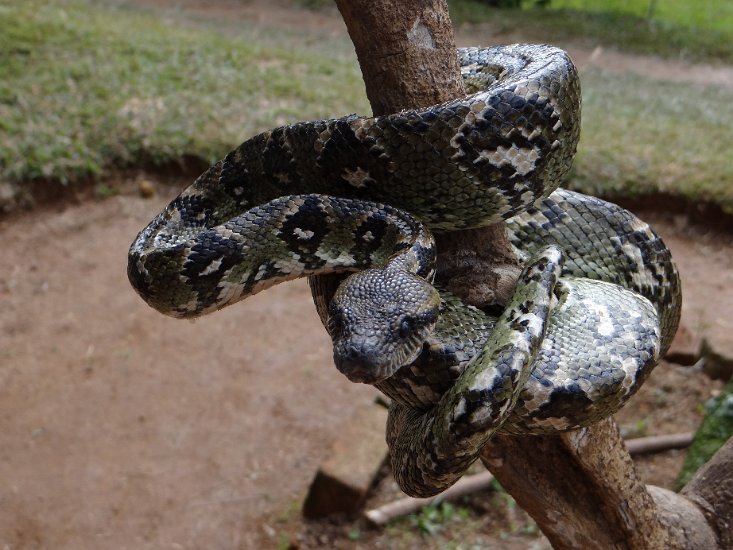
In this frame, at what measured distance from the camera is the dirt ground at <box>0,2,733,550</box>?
493 centimetres

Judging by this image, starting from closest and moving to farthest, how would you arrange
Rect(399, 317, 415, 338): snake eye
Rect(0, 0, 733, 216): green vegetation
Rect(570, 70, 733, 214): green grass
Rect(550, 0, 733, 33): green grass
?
Rect(399, 317, 415, 338): snake eye, Rect(570, 70, 733, 214): green grass, Rect(0, 0, 733, 216): green vegetation, Rect(550, 0, 733, 33): green grass

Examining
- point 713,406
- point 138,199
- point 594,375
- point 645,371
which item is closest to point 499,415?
point 594,375

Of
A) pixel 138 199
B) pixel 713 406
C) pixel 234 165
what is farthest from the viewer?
pixel 138 199

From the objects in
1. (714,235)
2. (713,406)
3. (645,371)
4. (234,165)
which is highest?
(234,165)

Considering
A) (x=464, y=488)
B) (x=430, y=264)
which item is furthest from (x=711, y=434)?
(x=430, y=264)

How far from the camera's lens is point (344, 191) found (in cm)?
→ 270

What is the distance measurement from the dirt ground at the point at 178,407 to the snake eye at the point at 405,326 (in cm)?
283

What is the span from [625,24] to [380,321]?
13.2 meters

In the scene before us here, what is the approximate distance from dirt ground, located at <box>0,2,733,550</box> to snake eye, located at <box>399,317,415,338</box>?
2.83 meters

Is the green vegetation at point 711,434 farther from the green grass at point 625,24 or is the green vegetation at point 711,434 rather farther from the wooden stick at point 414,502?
the green grass at point 625,24

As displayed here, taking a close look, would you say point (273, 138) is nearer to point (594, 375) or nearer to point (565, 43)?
point (594, 375)

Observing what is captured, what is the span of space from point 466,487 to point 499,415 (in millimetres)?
2979

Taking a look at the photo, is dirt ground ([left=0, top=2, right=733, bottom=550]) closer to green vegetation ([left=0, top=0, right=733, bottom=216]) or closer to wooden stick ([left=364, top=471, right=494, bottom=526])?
wooden stick ([left=364, top=471, right=494, bottom=526])

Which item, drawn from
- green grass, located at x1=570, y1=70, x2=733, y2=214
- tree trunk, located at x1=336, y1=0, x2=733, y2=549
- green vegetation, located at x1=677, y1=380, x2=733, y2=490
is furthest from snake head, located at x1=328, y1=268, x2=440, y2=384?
green grass, located at x1=570, y1=70, x2=733, y2=214
